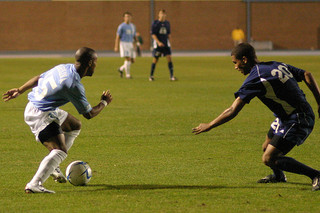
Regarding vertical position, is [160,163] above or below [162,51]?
above

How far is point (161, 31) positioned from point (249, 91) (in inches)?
660

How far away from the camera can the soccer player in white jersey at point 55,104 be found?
6.79 m

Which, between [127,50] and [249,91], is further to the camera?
[127,50]

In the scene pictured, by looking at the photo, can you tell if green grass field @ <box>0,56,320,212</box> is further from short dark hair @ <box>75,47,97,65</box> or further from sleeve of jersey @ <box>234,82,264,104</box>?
short dark hair @ <box>75,47,97,65</box>

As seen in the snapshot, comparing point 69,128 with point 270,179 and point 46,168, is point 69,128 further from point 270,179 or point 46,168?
point 270,179

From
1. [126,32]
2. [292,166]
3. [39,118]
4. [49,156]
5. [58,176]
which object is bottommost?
[126,32]

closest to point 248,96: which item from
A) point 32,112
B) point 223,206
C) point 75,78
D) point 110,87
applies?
point 223,206

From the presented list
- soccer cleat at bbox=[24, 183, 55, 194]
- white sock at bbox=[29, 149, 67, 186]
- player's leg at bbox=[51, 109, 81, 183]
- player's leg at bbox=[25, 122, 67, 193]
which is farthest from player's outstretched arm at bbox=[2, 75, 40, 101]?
soccer cleat at bbox=[24, 183, 55, 194]

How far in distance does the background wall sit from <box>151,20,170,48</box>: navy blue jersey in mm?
30943

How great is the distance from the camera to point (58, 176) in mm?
7402

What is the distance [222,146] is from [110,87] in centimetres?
1103

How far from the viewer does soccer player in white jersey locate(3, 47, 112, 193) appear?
6.79 meters

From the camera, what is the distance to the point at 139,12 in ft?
177

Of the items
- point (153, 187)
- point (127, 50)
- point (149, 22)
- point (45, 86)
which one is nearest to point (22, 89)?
point (45, 86)
